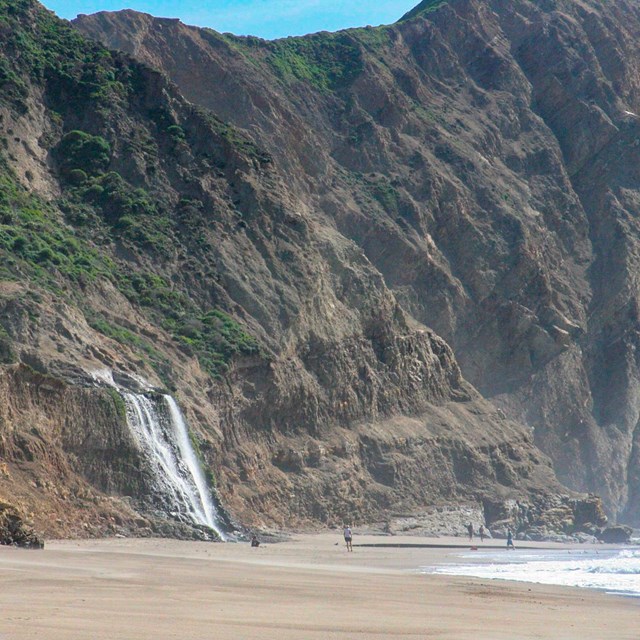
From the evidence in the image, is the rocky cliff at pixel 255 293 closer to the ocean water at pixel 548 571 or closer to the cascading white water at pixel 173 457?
the cascading white water at pixel 173 457

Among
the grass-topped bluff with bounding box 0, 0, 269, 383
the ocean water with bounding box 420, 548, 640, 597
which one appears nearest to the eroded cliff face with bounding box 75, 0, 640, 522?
the grass-topped bluff with bounding box 0, 0, 269, 383

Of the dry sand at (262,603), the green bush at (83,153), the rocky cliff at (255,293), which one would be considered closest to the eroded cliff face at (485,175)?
the rocky cliff at (255,293)

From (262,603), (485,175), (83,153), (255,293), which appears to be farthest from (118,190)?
(262,603)

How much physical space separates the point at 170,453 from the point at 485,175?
5034cm

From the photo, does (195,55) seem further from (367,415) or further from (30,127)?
(367,415)

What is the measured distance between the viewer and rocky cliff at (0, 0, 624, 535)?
34094mm

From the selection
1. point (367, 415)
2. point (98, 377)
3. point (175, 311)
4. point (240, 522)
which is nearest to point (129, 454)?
point (98, 377)

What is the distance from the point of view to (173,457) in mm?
36125

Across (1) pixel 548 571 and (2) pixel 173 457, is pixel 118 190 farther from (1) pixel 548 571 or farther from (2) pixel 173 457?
(1) pixel 548 571

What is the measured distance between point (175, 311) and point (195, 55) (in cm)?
3245

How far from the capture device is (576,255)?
82.1 metres

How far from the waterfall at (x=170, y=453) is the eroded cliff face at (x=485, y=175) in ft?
93.8

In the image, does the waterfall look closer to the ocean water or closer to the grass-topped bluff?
the grass-topped bluff

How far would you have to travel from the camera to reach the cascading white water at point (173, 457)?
34.2m
